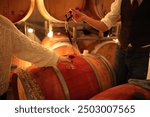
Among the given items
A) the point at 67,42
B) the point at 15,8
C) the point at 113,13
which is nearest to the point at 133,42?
the point at 113,13

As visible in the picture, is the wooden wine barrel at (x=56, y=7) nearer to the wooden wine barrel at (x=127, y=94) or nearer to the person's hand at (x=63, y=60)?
the person's hand at (x=63, y=60)

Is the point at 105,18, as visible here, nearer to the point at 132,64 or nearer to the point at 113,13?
the point at 113,13

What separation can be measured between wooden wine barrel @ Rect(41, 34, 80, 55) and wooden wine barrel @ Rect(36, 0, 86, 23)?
212mm

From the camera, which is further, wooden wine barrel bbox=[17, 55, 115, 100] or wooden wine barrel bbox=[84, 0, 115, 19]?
wooden wine barrel bbox=[84, 0, 115, 19]

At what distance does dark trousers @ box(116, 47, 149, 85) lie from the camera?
6.00 feet

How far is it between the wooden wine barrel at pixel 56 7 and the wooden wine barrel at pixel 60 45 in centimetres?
21

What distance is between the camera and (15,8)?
2.36 meters

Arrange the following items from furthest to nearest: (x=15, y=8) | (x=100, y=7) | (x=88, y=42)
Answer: (x=88, y=42) < (x=100, y=7) < (x=15, y=8)

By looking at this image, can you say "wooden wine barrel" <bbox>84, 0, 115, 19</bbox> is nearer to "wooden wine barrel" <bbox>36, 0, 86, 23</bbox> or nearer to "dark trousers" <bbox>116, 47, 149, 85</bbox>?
"wooden wine barrel" <bbox>36, 0, 86, 23</bbox>

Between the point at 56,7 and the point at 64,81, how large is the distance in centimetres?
107

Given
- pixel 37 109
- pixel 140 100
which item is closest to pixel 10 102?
pixel 37 109

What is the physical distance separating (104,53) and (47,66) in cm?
109

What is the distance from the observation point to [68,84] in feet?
5.17

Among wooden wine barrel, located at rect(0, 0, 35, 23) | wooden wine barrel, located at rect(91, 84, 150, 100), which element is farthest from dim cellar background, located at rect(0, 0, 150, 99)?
wooden wine barrel, located at rect(91, 84, 150, 100)
